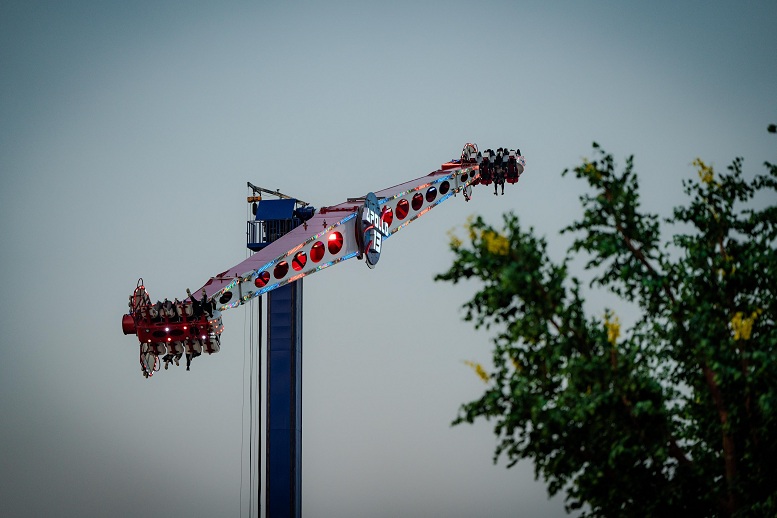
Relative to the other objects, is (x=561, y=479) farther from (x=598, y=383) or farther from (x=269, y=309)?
(x=269, y=309)

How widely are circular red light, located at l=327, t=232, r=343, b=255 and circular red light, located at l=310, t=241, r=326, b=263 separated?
0.92 feet

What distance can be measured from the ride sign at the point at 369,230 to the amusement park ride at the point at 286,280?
0.03 metres

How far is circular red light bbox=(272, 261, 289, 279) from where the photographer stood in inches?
1315

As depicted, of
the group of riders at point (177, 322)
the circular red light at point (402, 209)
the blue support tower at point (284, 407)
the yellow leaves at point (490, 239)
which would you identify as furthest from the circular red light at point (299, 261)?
the yellow leaves at point (490, 239)

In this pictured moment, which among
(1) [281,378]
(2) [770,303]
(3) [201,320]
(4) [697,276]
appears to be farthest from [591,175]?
(1) [281,378]

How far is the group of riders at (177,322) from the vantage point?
3000 cm

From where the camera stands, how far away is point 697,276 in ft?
69.8

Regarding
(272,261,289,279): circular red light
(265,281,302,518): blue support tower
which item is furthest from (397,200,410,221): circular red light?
(272,261,289,279): circular red light

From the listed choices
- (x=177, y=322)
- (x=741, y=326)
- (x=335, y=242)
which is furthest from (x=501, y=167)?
(x=741, y=326)

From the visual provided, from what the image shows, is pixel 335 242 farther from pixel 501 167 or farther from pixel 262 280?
pixel 501 167

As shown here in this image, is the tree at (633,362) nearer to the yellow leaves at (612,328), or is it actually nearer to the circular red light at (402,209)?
the yellow leaves at (612,328)

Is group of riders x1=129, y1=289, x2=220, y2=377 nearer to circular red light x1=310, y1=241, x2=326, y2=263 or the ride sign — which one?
circular red light x1=310, y1=241, x2=326, y2=263

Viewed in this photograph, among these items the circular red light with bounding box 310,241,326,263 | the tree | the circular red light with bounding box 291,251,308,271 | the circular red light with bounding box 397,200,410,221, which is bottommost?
the tree

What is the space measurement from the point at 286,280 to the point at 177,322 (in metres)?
4.50
